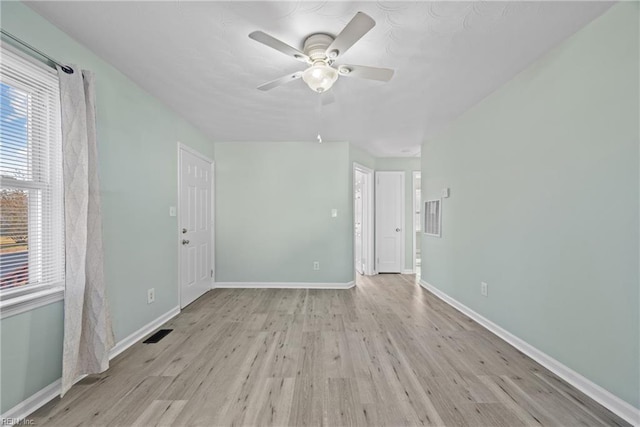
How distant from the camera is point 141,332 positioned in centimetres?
250

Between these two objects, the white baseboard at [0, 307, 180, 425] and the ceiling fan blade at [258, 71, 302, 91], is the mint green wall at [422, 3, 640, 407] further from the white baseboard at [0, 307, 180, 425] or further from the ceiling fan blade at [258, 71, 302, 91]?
the white baseboard at [0, 307, 180, 425]

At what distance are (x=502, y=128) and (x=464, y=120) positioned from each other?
67cm

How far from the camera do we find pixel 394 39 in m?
1.81

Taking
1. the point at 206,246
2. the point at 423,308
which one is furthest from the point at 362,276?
the point at 206,246

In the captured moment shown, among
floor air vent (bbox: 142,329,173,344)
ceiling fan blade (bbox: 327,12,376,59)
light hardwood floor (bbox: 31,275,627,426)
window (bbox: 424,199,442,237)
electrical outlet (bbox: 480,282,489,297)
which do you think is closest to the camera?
ceiling fan blade (bbox: 327,12,376,59)

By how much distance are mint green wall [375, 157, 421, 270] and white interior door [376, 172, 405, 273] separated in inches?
3.3

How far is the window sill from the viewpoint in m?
1.43

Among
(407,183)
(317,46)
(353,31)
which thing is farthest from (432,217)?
(353,31)

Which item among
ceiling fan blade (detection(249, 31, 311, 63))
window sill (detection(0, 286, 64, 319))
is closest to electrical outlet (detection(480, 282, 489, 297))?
ceiling fan blade (detection(249, 31, 311, 63))

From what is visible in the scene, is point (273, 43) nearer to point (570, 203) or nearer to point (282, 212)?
point (570, 203)

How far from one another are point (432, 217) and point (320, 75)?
9.29 ft

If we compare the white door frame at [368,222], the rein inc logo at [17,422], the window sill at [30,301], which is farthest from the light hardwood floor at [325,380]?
the white door frame at [368,222]

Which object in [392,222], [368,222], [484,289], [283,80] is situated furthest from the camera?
[392,222]

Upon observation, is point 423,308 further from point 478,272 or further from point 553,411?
point 553,411
